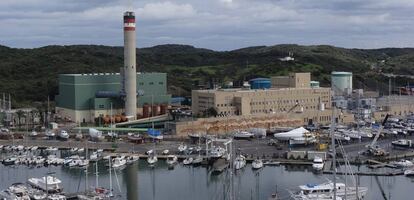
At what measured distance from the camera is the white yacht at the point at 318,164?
24.1m

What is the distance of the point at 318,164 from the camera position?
958 inches

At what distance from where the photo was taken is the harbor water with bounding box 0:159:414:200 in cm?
2058

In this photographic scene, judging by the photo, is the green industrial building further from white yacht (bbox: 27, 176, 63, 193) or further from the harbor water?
white yacht (bbox: 27, 176, 63, 193)

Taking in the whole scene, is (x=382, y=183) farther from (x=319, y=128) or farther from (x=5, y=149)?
(x=5, y=149)

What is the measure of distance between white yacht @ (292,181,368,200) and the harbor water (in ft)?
1.75

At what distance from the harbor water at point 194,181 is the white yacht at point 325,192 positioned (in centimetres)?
53

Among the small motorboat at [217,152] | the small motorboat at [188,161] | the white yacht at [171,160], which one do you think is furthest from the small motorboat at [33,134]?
the small motorboat at [217,152]

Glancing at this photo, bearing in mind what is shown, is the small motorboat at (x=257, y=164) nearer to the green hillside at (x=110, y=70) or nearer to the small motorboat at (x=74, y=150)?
the small motorboat at (x=74, y=150)

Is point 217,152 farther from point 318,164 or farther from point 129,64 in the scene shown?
point 129,64

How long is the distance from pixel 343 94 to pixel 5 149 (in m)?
24.7

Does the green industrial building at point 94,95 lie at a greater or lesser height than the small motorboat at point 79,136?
greater

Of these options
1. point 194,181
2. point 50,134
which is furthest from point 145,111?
point 194,181

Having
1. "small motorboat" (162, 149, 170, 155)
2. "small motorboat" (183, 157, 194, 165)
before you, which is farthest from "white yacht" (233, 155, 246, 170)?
"small motorboat" (162, 149, 170, 155)

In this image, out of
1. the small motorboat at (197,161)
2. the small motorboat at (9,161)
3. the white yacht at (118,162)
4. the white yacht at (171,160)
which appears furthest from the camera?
the small motorboat at (9,161)
